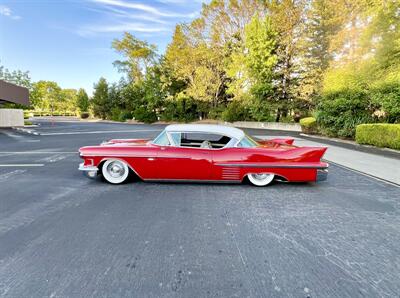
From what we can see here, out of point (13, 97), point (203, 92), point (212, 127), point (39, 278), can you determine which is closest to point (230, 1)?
point (203, 92)

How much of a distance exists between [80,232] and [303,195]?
3507 mm

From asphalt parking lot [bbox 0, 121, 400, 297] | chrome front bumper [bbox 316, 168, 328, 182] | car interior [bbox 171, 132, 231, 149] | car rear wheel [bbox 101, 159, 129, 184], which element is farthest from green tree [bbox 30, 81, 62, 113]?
chrome front bumper [bbox 316, 168, 328, 182]

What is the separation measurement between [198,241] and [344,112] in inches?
487

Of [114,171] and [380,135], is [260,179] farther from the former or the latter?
[380,135]

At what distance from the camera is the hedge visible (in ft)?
27.0

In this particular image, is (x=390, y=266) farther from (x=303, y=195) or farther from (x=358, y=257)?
(x=303, y=195)

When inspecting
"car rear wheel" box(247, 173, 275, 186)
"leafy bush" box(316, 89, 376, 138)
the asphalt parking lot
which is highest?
"leafy bush" box(316, 89, 376, 138)

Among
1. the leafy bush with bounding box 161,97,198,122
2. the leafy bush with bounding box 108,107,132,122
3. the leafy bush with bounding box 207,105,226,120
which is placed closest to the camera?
the leafy bush with bounding box 207,105,226,120

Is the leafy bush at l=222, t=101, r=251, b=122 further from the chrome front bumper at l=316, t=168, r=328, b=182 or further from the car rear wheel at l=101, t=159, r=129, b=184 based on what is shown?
the car rear wheel at l=101, t=159, r=129, b=184

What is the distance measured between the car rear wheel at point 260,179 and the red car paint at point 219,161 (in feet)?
0.58

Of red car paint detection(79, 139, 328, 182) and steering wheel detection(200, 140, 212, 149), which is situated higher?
steering wheel detection(200, 140, 212, 149)

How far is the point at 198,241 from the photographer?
251 cm

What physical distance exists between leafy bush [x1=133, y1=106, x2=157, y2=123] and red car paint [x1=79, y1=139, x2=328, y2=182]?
3086cm

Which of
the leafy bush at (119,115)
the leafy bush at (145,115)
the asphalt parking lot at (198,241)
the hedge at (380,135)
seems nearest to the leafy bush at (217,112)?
the leafy bush at (145,115)
